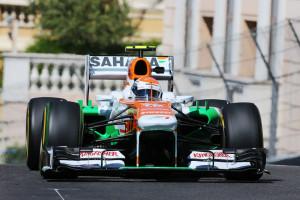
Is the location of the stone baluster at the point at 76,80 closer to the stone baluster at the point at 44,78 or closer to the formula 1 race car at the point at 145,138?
the stone baluster at the point at 44,78

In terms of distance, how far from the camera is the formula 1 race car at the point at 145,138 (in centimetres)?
1550

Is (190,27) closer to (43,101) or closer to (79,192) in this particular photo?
(43,101)

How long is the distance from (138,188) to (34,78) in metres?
13.0

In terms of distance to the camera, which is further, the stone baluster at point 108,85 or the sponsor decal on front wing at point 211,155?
the stone baluster at point 108,85

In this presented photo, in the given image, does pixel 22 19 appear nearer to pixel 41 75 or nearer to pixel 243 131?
pixel 41 75

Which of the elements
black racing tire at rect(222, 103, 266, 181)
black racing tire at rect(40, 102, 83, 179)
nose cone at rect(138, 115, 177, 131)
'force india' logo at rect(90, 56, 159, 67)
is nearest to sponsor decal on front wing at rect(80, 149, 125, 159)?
black racing tire at rect(40, 102, 83, 179)

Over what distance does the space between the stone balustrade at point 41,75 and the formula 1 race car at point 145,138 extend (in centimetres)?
992

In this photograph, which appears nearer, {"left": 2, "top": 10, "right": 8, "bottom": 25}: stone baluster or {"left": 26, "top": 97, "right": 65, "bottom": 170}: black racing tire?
{"left": 26, "top": 97, "right": 65, "bottom": 170}: black racing tire

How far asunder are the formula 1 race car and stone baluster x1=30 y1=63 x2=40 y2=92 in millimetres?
10186

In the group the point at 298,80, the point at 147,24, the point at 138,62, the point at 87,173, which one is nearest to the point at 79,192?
the point at 87,173

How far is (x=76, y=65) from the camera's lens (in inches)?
1097

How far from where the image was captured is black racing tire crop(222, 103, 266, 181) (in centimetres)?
1589

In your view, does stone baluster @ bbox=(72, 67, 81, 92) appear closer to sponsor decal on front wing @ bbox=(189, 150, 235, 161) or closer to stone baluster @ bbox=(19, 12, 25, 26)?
stone baluster @ bbox=(19, 12, 25, 26)

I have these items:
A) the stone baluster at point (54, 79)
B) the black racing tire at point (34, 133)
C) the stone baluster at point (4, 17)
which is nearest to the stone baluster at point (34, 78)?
the stone baluster at point (54, 79)
